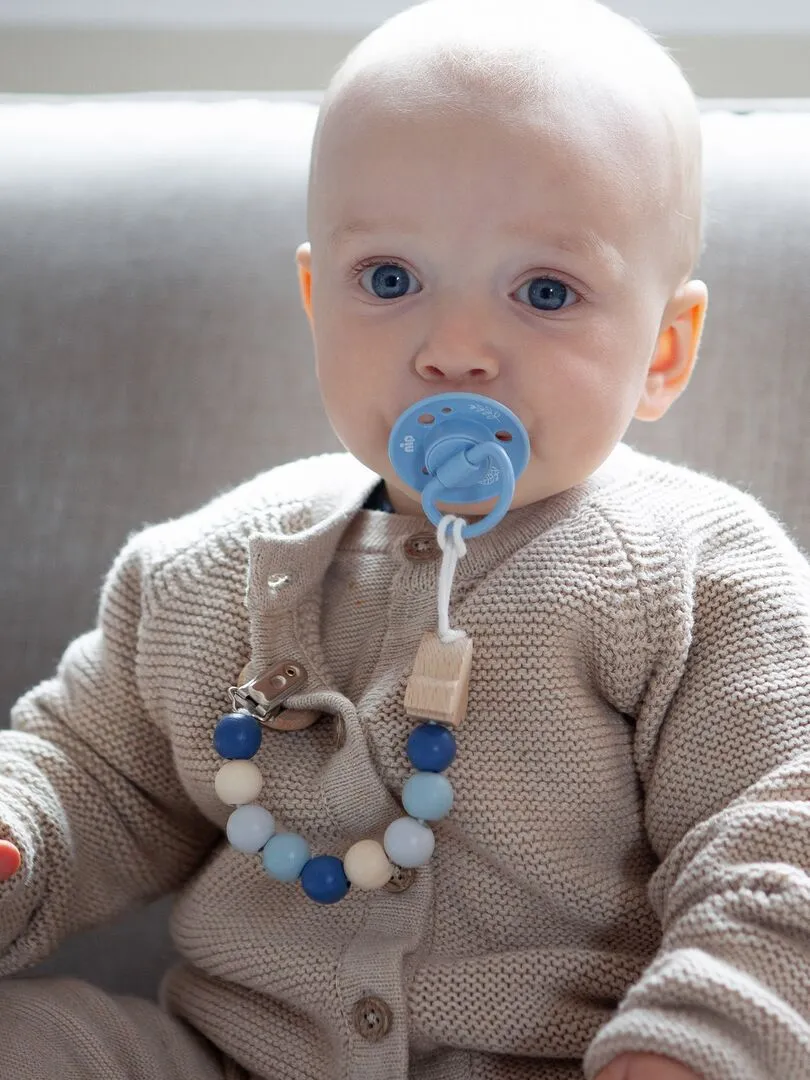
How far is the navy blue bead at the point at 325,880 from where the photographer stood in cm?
85

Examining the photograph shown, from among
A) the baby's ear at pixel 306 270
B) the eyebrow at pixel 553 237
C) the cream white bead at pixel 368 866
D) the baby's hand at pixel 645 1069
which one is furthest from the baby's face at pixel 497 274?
the baby's hand at pixel 645 1069

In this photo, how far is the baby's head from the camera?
80cm

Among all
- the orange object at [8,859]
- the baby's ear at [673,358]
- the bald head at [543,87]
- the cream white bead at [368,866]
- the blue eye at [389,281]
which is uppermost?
the bald head at [543,87]

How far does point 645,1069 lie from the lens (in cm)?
68

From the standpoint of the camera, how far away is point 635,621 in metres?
0.84

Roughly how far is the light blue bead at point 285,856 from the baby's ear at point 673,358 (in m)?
0.37

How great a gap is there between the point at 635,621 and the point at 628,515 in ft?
0.27

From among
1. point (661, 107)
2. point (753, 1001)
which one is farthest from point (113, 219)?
point (753, 1001)

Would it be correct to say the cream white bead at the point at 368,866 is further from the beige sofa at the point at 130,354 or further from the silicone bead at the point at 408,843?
the beige sofa at the point at 130,354

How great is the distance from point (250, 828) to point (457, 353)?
33 cm

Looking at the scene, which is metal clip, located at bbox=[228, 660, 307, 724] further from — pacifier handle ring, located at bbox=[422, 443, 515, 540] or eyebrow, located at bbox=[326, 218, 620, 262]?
eyebrow, located at bbox=[326, 218, 620, 262]

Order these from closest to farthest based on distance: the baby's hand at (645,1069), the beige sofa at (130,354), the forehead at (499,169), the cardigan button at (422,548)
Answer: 1. the baby's hand at (645,1069)
2. the forehead at (499,169)
3. the cardigan button at (422,548)
4. the beige sofa at (130,354)

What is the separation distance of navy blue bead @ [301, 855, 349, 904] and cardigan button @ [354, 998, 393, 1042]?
0.07m

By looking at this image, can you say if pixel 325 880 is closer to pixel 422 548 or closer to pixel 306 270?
pixel 422 548
